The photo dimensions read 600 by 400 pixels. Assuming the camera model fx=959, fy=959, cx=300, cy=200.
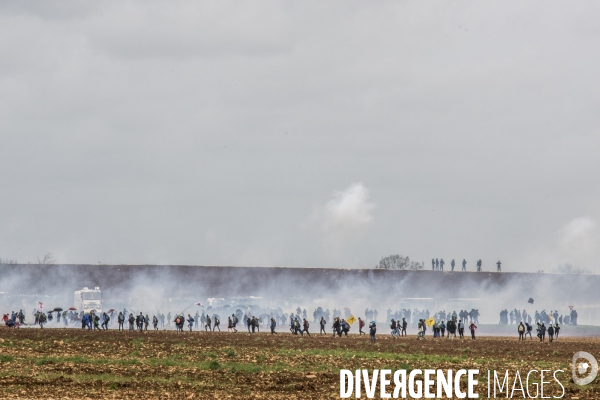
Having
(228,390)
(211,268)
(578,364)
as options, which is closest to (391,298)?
(211,268)

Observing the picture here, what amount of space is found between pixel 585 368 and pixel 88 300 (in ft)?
144

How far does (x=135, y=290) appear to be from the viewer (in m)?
74.8

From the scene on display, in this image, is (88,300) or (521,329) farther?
(88,300)

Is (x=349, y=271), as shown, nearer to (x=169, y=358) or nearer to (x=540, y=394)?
(x=169, y=358)

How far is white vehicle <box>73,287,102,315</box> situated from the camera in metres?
66.6

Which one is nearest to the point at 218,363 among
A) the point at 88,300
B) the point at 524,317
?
the point at 88,300

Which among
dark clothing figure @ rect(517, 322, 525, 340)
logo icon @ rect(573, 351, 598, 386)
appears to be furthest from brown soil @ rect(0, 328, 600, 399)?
dark clothing figure @ rect(517, 322, 525, 340)

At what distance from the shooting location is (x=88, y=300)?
66.9 metres

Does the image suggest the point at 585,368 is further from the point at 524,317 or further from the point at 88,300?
the point at 88,300

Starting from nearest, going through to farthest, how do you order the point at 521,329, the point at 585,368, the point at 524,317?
the point at 585,368 < the point at 521,329 < the point at 524,317

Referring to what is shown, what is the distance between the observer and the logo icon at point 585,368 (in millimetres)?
25667

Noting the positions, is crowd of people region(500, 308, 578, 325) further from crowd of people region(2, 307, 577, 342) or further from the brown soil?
the brown soil

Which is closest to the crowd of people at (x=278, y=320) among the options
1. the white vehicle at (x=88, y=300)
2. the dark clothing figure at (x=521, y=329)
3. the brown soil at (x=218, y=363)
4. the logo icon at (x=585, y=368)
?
the dark clothing figure at (x=521, y=329)

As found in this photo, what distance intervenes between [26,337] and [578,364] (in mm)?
24690
